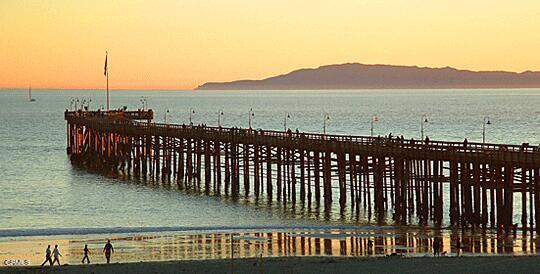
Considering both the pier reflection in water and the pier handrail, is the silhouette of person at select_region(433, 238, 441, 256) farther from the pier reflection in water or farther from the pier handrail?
the pier handrail

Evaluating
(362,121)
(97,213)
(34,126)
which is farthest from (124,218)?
(362,121)

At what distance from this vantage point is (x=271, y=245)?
155 ft

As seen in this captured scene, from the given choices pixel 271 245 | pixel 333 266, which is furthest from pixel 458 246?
pixel 333 266

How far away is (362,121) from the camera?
196 m

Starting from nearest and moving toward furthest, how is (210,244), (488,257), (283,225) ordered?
(488,257) < (210,244) < (283,225)

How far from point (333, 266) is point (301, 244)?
8110 mm

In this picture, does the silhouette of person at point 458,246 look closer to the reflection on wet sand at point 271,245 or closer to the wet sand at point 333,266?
the reflection on wet sand at point 271,245

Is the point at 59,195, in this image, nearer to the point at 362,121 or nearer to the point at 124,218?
the point at 124,218

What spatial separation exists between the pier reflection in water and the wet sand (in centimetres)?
298

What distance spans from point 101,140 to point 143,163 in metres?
12.9

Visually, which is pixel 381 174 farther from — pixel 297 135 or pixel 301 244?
pixel 301 244

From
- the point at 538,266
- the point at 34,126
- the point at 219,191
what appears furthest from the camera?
the point at 34,126

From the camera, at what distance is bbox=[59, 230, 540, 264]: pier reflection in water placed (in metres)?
44.2

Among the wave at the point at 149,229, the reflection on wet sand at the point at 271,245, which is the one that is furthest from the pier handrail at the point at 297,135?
the wave at the point at 149,229
